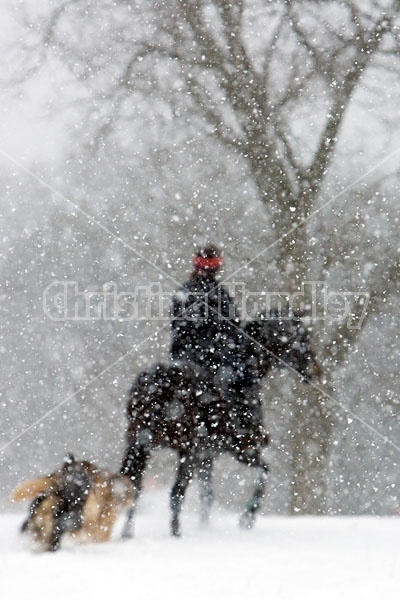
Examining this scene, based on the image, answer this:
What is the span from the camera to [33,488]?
5203 millimetres

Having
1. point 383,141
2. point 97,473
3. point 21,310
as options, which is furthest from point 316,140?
point 21,310

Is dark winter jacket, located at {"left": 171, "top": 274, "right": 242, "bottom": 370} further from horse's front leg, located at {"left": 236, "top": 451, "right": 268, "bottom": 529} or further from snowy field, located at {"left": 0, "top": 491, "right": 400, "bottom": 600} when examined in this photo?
snowy field, located at {"left": 0, "top": 491, "right": 400, "bottom": 600}

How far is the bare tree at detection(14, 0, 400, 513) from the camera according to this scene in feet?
29.3

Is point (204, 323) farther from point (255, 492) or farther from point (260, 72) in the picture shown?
point (260, 72)

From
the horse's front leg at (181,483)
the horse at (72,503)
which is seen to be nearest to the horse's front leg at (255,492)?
the horse's front leg at (181,483)

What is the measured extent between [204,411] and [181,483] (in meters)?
0.61

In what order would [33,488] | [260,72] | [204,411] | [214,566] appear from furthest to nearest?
[260,72] < [204,411] < [33,488] < [214,566]

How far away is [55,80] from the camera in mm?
9492

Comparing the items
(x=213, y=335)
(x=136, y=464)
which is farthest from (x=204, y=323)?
(x=136, y=464)

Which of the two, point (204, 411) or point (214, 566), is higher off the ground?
point (204, 411)

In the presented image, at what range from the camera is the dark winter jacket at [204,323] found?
20.1 feet

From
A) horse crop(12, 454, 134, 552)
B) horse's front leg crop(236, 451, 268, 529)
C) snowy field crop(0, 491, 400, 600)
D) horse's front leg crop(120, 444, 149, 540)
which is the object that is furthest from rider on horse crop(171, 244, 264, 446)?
horse crop(12, 454, 134, 552)

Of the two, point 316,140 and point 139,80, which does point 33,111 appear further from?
point 316,140

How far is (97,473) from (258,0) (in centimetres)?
629
